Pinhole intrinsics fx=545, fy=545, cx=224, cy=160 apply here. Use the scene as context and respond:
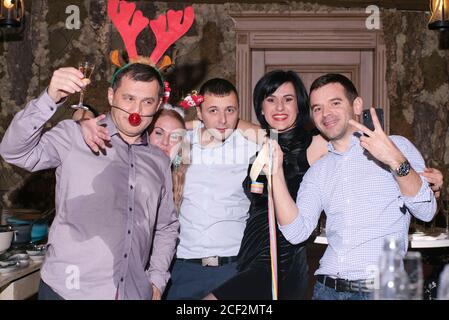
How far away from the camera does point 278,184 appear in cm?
202

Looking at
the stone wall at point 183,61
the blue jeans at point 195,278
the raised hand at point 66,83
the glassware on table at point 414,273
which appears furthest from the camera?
the stone wall at point 183,61

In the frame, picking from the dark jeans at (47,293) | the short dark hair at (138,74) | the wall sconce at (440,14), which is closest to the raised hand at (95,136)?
the short dark hair at (138,74)

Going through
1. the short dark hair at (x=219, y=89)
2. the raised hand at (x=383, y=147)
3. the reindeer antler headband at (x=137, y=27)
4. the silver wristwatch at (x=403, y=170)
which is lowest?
the silver wristwatch at (x=403, y=170)

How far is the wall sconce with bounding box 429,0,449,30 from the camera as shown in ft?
10.4

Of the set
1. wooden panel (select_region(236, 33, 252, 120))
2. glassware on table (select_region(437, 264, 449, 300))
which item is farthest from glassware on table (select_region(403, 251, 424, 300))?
wooden panel (select_region(236, 33, 252, 120))

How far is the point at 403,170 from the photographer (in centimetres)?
182

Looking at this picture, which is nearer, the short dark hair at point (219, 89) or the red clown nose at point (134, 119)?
the red clown nose at point (134, 119)

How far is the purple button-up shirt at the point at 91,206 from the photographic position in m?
1.78

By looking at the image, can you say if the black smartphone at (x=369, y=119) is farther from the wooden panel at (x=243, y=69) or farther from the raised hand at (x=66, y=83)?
the wooden panel at (x=243, y=69)

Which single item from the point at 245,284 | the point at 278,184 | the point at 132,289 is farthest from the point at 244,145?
the point at 132,289

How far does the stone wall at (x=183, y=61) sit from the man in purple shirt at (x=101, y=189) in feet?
7.95

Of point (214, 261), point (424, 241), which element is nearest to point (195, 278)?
point (214, 261)

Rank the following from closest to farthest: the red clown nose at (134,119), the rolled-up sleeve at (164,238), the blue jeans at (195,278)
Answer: the red clown nose at (134,119) → the rolled-up sleeve at (164,238) → the blue jeans at (195,278)

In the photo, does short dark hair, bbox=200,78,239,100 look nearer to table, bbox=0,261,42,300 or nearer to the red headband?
the red headband
